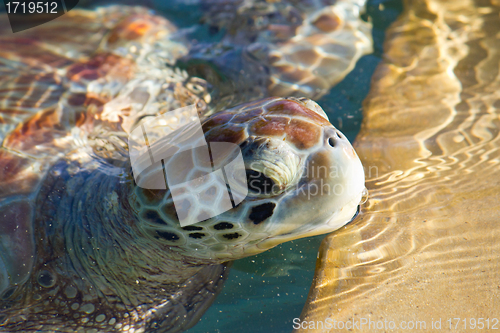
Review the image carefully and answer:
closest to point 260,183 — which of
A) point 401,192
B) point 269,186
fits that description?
point 269,186

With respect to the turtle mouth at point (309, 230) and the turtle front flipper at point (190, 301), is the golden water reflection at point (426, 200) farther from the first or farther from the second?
the turtle front flipper at point (190, 301)

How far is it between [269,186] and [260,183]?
0.10 feet

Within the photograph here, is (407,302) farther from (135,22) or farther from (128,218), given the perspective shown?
(135,22)

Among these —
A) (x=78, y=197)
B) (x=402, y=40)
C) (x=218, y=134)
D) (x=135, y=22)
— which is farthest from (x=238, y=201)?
(x=135, y=22)

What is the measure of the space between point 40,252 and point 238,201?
1099 mm

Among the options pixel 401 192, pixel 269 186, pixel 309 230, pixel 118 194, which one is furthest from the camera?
pixel 401 192

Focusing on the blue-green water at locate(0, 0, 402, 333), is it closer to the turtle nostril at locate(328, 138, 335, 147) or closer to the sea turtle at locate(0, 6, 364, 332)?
the sea turtle at locate(0, 6, 364, 332)

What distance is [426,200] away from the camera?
170 centimetres

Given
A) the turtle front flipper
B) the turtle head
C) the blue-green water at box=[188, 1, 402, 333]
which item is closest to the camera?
the turtle head

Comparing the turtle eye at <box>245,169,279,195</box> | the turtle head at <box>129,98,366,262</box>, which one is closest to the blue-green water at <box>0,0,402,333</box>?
the turtle head at <box>129,98,366,262</box>

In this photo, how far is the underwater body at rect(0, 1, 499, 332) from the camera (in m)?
1.36

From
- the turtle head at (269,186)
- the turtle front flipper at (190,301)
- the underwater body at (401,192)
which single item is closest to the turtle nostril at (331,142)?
the turtle head at (269,186)

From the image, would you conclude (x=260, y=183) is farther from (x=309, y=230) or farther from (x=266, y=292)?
(x=266, y=292)

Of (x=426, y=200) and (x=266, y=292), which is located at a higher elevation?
(x=426, y=200)
